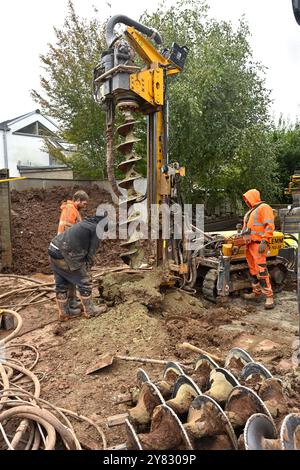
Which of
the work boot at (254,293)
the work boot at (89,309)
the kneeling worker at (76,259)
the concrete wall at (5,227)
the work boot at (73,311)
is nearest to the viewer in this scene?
the kneeling worker at (76,259)

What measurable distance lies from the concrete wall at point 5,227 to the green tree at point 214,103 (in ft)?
17.9

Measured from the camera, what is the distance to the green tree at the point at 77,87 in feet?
41.3

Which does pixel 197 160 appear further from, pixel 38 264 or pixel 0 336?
pixel 0 336

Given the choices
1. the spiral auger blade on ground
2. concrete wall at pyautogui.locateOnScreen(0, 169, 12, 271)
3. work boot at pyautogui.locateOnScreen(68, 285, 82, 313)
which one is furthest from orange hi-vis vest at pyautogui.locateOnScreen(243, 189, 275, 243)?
concrete wall at pyautogui.locateOnScreen(0, 169, 12, 271)

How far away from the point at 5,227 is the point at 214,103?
7383 mm

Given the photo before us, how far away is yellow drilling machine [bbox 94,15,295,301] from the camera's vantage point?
5.18 meters

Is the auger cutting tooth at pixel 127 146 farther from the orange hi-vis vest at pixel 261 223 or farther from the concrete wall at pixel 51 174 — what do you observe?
the concrete wall at pixel 51 174

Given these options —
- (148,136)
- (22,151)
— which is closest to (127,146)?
(148,136)

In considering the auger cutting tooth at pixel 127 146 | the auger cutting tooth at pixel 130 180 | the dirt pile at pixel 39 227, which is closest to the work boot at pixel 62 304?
the auger cutting tooth at pixel 130 180

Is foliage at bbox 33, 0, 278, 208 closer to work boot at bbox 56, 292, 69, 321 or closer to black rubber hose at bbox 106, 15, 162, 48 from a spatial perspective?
black rubber hose at bbox 106, 15, 162, 48

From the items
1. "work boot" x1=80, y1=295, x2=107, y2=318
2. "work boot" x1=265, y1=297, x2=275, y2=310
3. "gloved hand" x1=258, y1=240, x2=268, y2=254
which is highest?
"gloved hand" x1=258, y1=240, x2=268, y2=254

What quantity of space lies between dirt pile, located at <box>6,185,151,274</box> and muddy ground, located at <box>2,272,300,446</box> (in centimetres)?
314

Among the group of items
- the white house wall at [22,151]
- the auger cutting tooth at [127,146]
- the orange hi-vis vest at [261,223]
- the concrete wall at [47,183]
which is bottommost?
the orange hi-vis vest at [261,223]
